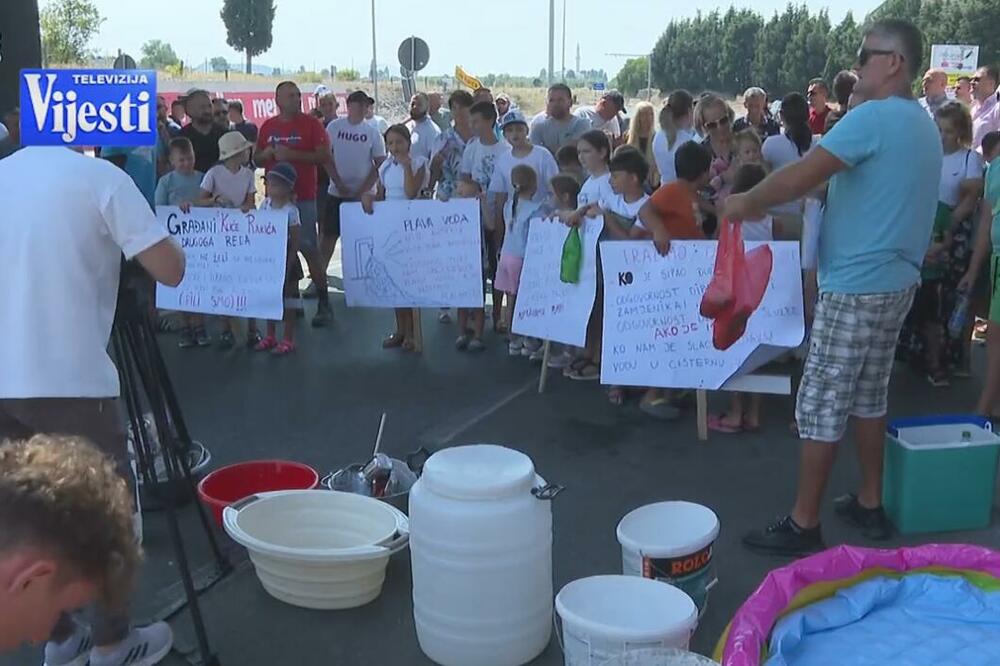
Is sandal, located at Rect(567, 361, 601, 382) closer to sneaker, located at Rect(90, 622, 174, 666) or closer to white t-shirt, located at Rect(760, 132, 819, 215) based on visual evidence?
white t-shirt, located at Rect(760, 132, 819, 215)

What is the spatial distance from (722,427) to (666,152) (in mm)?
3271

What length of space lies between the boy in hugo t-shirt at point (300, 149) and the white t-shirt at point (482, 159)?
1.53 meters

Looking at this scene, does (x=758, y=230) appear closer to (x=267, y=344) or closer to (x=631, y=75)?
(x=267, y=344)

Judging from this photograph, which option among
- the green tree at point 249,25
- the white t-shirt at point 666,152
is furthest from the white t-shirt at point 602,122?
the green tree at point 249,25

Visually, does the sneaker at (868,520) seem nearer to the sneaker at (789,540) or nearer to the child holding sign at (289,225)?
the sneaker at (789,540)

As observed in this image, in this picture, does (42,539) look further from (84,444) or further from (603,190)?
(603,190)

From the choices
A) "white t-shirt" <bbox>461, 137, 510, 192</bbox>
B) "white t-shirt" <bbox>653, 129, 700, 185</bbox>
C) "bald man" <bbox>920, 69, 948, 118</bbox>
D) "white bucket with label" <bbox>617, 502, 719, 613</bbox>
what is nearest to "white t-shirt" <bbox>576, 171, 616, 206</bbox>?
"white t-shirt" <bbox>461, 137, 510, 192</bbox>

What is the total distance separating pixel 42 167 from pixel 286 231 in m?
4.25

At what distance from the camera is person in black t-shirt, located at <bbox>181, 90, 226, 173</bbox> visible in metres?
8.93

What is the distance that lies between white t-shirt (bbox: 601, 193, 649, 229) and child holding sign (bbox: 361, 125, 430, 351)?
1949mm

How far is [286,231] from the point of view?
23.9 ft

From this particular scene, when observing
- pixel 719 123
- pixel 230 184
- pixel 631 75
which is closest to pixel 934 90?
pixel 719 123

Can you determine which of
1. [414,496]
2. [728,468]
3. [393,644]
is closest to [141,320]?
[414,496]

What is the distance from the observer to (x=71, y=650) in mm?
3348
